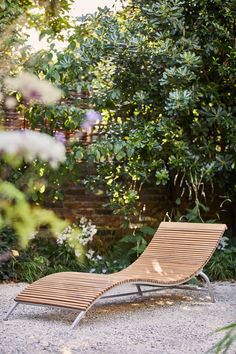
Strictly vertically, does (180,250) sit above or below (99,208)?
below

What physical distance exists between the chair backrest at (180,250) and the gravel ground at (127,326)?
0.27m

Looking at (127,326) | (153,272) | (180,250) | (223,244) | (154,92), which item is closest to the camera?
(127,326)

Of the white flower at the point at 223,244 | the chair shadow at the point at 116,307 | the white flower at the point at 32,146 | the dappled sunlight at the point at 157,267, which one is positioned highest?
the white flower at the point at 32,146

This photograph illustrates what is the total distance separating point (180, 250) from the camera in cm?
514

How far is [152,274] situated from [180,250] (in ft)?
1.45

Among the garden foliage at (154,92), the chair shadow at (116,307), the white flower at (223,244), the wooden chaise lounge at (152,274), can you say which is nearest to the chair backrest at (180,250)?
the wooden chaise lounge at (152,274)

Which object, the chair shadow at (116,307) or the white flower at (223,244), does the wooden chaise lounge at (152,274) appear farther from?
the white flower at (223,244)

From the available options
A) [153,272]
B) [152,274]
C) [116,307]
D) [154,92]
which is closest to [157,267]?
[153,272]

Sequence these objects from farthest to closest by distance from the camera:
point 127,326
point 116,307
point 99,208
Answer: point 99,208 → point 116,307 → point 127,326

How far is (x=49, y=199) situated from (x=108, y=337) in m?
3.21

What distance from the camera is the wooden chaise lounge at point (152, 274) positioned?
412 cm

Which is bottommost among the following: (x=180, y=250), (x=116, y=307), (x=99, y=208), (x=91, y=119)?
(x=116, y=307)

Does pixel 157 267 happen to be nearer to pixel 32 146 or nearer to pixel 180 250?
pixel 180 250

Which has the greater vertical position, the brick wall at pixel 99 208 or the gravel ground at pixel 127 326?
the brick wall at pixel 99 208
